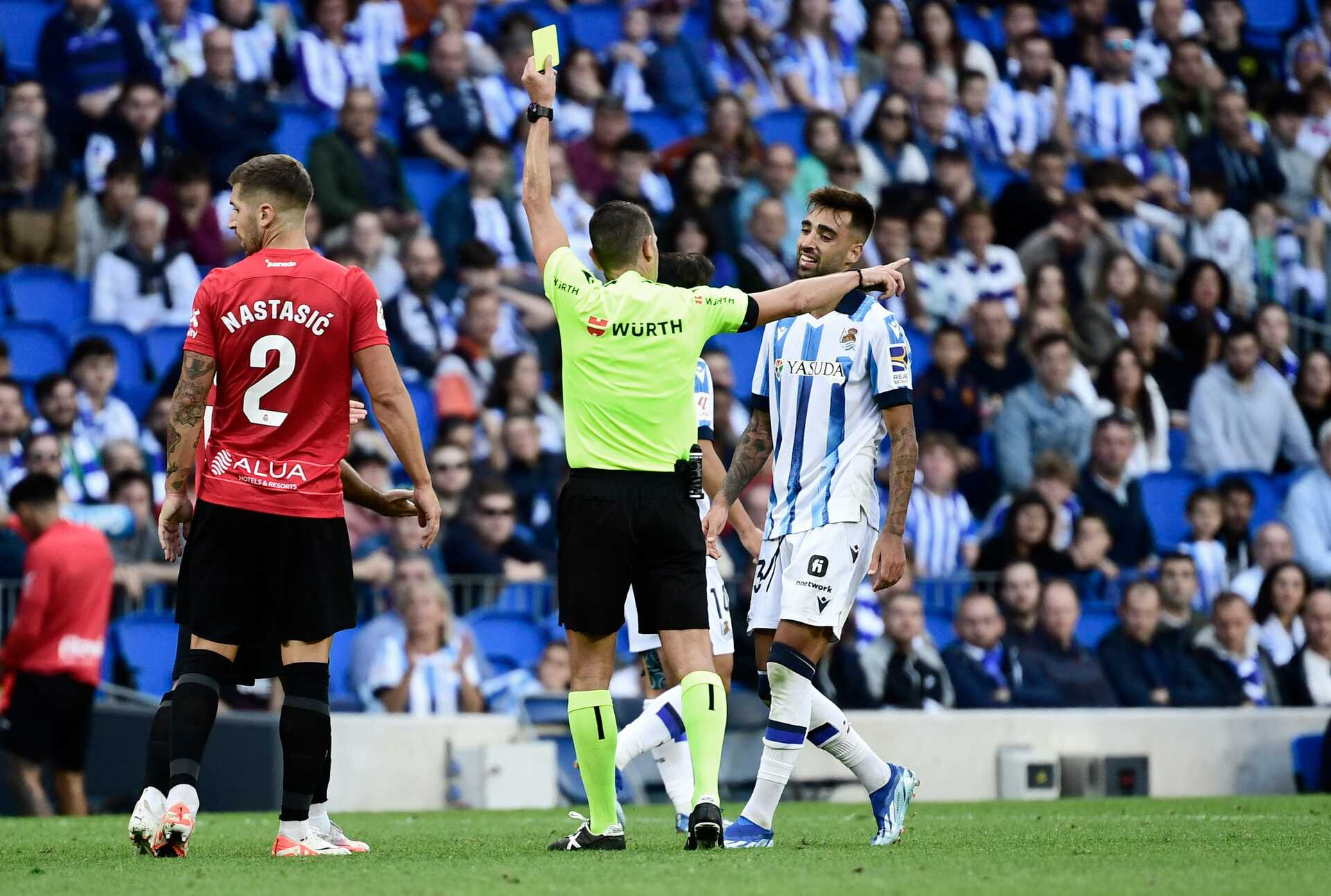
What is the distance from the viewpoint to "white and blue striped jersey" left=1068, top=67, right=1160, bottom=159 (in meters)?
20.9

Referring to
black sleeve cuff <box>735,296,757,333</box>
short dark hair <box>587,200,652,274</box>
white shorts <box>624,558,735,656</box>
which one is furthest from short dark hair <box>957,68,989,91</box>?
black sleeve cuff <box>735,296,757,333</box>

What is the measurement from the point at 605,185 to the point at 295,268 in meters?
10.2

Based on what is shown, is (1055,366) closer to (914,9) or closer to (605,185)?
(605,185)

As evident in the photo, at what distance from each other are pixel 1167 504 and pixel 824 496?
9610 mm

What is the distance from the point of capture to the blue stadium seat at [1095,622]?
14.9m

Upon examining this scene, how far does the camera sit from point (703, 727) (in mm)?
7082

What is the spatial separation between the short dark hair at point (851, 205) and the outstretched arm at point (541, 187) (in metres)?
1.21

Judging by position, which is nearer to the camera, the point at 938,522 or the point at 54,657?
the point at 54,657

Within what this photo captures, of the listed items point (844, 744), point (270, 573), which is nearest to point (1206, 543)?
point (844, 744)

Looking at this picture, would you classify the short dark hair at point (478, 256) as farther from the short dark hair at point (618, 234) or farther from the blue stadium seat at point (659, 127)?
the short dark hair at point (618, 234)

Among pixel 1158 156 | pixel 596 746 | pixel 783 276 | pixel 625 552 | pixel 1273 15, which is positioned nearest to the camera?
pixel 625 552

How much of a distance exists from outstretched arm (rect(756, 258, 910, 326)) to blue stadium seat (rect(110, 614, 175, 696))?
677cm

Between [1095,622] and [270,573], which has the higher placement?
[1095,622]

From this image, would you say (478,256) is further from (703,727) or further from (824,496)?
(703,727)
